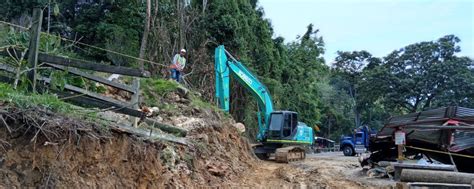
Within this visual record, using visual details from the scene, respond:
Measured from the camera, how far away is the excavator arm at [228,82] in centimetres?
1397

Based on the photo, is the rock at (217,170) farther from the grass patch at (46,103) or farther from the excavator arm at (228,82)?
the excavator arm at (228,82)

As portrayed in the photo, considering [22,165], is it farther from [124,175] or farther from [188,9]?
[188,9]

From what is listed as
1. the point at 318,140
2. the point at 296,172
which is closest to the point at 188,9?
the point at 296,172

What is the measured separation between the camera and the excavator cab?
15648mm

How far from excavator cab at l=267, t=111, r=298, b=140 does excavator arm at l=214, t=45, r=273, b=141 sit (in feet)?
0.96

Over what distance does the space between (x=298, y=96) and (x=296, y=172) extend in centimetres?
1637

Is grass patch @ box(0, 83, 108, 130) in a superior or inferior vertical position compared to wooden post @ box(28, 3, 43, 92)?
inferior

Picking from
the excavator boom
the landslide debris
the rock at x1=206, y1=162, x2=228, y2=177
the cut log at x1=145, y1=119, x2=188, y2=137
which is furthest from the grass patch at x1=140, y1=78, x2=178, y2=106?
the excavator boom

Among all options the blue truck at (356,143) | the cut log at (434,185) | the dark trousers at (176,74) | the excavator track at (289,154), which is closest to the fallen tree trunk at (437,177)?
the cut log at (434,185)

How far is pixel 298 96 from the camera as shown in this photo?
28.1 meters

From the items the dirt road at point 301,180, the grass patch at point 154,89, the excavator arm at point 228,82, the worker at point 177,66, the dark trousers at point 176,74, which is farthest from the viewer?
the excavator arm at point 228,82

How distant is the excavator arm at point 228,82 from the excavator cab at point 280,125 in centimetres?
29

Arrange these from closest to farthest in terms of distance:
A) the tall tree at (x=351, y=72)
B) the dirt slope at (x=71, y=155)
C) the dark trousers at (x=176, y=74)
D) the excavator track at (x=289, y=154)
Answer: the dirt slope at (x=71, y=155) < the dark trousers at (x=176, y=74) < the excavator track at (x=289, y=154) < the tall tree at (x=351, y=72)

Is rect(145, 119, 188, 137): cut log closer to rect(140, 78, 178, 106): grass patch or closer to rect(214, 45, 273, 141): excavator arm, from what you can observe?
rect(140, 78, 178, 106): grass patch
